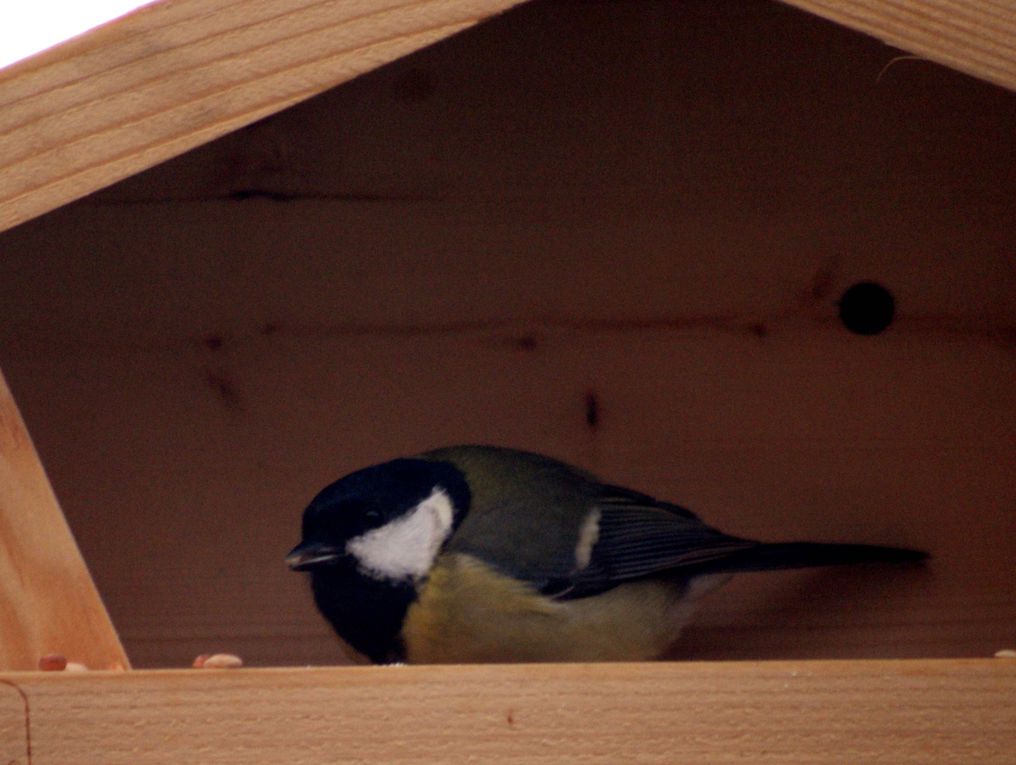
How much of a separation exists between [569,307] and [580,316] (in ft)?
0.05

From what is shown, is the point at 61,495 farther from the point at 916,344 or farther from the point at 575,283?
the point at 916,344

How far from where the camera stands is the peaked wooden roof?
106 centimetres

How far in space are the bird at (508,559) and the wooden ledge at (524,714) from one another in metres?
0.53

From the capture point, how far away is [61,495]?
170 centimetres

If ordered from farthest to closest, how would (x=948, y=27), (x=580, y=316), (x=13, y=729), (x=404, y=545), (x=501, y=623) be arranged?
(x=580, y=316) → (x=404, y=545) → (x=501, y=623) → (x=948, y=27) → (x=13, y=729)

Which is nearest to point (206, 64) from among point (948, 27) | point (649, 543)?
point (948, 27)

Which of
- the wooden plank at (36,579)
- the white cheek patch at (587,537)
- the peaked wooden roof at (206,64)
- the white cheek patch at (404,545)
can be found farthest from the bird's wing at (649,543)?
the peaked wooden roof at (206,64)

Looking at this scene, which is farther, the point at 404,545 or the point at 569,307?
the point at 569,307

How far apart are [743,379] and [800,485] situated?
0.13 meters

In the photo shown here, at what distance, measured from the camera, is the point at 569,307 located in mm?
1738

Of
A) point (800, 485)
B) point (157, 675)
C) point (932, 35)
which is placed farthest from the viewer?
point (800, 485)

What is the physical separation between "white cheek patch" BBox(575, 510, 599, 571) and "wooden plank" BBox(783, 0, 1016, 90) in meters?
0.71

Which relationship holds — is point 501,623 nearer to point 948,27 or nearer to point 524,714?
point 524,714

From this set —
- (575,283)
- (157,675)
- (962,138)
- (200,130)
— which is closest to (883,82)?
(962,138)
